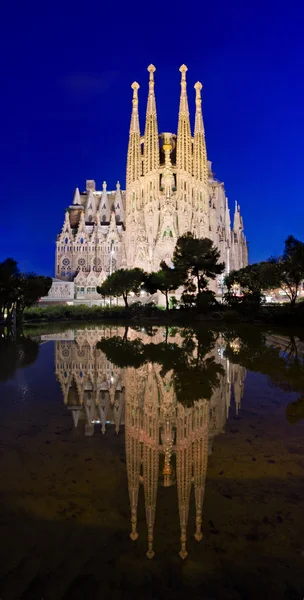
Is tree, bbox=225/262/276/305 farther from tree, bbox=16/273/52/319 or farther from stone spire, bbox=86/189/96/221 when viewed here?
stone spire, bbox=86/189/96/221

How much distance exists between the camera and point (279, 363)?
8.91 m

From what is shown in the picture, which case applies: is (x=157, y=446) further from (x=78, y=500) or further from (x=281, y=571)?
(x=281, y=571)

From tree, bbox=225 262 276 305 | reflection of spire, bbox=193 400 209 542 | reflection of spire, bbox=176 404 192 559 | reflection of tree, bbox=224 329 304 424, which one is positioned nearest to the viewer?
reflection of spire, bbox=176 404 192 559

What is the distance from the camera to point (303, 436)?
413cm

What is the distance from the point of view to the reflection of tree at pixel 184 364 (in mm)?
6094

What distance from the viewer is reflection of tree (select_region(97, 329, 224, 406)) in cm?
609

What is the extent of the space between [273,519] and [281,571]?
501mm

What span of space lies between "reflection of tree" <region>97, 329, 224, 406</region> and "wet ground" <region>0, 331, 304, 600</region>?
1656mm

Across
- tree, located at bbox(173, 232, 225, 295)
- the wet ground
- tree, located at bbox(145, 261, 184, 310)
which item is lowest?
the wet ground

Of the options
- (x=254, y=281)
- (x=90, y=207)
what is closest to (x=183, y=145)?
(x=90, y=207)

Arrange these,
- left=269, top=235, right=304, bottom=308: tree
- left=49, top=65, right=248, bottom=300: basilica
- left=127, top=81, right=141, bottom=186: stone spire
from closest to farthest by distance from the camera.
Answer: left=269, top=235, right=304, bottom=308: tree
left=49, top=65, right=248, bottom=300: basilica
left=127, top=81, right=141, bottom=186: stone spire

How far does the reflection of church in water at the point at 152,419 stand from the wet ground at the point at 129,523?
0.07 meters

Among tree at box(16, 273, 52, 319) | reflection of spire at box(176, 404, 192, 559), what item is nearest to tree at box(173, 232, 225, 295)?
tree at box(16, 273, 52, 319)

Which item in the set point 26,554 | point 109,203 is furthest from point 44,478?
point 109,203
